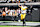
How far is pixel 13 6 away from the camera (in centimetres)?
169

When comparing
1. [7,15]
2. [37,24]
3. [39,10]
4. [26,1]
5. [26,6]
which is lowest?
[37,24]

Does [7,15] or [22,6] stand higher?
[22,6]

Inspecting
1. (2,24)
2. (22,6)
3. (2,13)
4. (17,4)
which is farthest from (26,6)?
(2,24)

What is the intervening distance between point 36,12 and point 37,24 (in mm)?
303

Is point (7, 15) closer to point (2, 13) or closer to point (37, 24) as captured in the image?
point (2, 13)

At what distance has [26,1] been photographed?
5.49ft

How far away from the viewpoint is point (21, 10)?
1.68 meters

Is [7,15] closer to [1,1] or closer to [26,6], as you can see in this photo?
[1,1]

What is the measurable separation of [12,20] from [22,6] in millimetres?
440

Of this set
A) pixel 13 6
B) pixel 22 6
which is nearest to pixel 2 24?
pixel 13 6

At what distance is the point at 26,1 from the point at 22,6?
0.16m

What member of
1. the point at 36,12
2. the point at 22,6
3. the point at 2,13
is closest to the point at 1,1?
the point at 2,13

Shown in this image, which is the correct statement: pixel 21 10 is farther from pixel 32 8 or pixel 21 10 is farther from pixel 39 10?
pixel 39 10

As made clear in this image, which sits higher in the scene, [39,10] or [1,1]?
→ [1,1]
